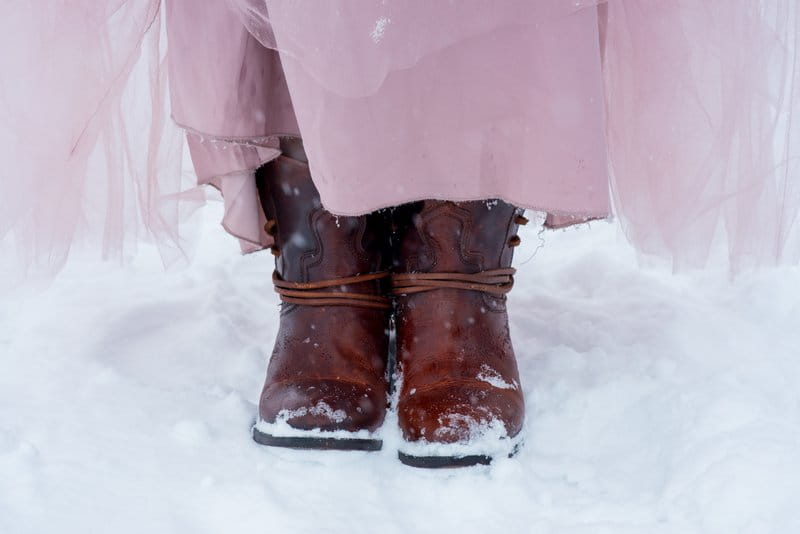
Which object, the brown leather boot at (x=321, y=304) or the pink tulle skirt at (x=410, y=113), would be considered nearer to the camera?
the pink tulle skirt at (x=410, y=113)

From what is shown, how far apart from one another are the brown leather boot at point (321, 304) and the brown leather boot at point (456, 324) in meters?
0.03

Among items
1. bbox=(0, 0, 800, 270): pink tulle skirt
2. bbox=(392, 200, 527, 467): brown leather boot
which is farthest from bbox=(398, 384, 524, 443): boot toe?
bbox=(0, 0, 800, 270): pink tulle skirt

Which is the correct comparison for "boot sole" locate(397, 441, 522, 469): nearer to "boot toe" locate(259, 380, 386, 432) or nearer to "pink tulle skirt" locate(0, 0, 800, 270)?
"boot toe" locate(259, 380, 386, 432)

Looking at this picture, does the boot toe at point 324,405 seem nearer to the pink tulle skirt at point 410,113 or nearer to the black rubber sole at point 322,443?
the black rubber sole at point 322,443

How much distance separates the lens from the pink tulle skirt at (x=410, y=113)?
0.69 metres

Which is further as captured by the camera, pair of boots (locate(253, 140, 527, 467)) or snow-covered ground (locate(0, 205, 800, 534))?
pair of boots (locate(253, 140, 527, 467))

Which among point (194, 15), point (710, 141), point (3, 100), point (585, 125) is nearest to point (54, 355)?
point (3, 100)

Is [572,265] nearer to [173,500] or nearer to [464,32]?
[464,32]

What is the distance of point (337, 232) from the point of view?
0.86 m

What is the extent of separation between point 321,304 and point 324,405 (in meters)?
0.13

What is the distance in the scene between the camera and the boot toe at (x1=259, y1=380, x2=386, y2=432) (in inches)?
30.4

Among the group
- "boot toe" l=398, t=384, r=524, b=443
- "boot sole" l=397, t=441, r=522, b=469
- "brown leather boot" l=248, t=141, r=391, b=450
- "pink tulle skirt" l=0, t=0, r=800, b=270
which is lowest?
"boot sole" l=397, t=441, r=522, b=469

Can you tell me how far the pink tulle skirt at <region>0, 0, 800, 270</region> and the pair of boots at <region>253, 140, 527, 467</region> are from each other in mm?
90

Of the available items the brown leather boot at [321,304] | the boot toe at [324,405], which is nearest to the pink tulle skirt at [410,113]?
the brown leather boot at [321,304]
